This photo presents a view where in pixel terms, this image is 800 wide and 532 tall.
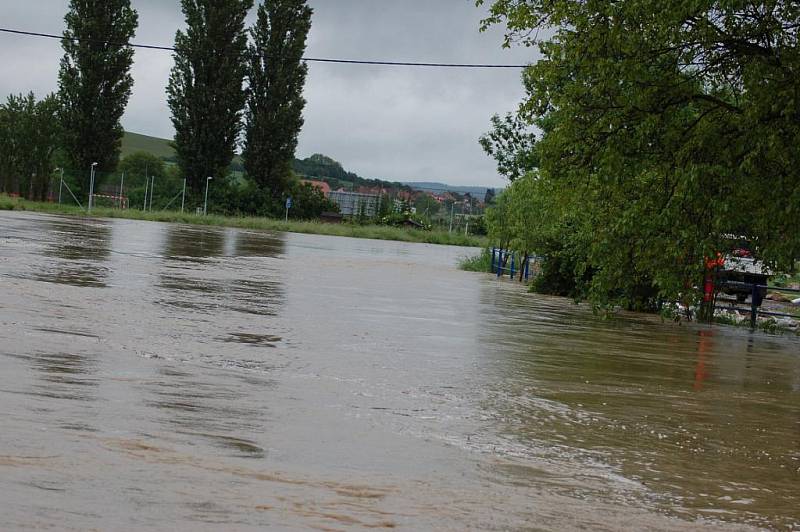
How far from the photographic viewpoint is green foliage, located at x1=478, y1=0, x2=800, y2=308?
14.3m

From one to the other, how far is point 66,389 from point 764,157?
1068 cm

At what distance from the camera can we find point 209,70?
68.4 metres

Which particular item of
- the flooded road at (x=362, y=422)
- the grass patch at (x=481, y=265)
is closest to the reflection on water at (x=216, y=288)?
the flooded road at (x=362, y=422)

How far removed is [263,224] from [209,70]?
11.0 m

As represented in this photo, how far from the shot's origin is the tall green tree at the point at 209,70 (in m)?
68.1

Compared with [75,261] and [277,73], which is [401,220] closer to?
[277,73]

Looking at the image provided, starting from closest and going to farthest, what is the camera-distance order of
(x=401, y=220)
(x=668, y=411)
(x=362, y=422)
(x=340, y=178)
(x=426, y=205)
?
(x=362, y=422) < (x=668, y=411) < (x=401, y=220) < (x=426, y=205) < (x=340, y=178)

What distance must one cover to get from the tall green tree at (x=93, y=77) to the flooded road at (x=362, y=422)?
5383cm

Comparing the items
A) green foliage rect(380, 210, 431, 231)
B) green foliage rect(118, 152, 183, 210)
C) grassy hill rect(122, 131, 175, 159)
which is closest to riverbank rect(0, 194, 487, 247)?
green foliage rect(118, 152, 183, 210)

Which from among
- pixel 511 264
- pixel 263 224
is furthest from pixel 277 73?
pixel 511 264

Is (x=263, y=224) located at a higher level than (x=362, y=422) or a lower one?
higher

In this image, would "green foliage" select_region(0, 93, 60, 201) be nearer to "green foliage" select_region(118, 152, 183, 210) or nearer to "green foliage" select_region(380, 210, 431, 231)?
"green foliage" select_region(118, 152, 183, 210)

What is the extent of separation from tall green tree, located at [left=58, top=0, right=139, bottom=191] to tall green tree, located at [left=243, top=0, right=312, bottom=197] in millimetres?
8269

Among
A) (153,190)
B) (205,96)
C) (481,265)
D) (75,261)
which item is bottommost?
(75,261)
